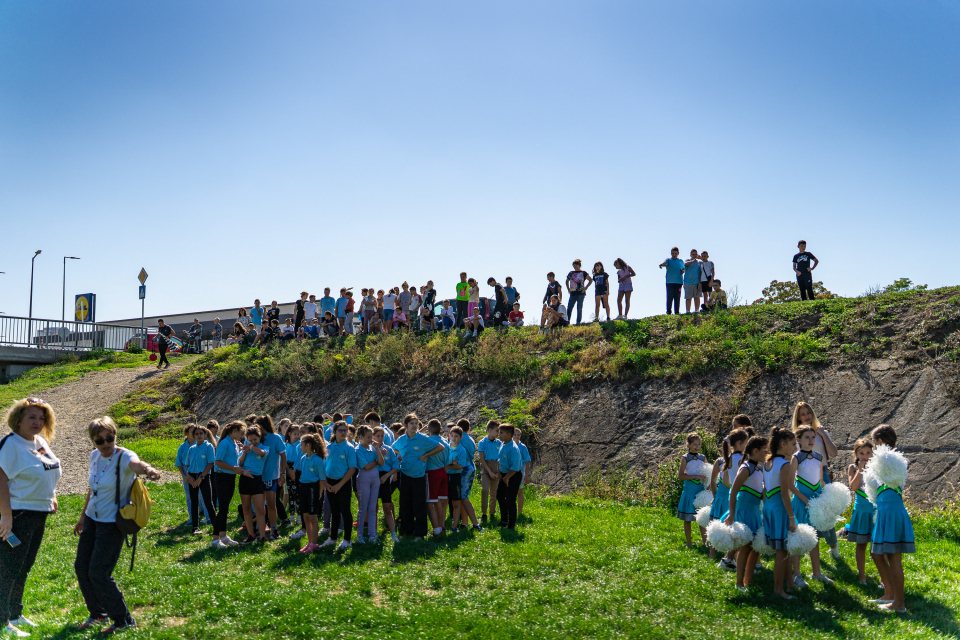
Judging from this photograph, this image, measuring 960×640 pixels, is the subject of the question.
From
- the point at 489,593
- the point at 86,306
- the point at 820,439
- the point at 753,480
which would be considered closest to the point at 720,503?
the point at 753,480

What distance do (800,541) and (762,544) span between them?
346 mm

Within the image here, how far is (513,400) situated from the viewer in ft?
53.4

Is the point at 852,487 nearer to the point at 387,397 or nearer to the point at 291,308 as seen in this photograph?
the point at 387,397

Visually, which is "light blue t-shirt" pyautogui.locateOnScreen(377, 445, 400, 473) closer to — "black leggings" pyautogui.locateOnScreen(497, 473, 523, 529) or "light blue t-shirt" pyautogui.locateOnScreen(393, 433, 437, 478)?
"light blue t-shirt" pyautogui.locateOnScreen(393, 433, 437, 478)

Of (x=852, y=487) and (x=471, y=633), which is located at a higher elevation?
(x=852, y=487)

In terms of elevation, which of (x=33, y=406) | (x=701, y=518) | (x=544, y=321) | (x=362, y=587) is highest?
(x=544, y=321)

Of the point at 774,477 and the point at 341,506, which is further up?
the point at 774,477

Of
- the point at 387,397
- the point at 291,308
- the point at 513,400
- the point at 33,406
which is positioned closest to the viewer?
the point at 33,406

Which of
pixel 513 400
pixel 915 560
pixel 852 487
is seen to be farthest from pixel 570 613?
pixel 513 400

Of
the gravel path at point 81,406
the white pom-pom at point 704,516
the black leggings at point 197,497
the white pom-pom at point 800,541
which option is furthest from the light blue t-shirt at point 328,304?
the white pom-pom at point 800,541

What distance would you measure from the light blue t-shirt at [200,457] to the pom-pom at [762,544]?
7.65 metres

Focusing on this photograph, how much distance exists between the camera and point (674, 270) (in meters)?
17.8

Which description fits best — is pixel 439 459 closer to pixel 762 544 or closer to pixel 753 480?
pixel 753 480

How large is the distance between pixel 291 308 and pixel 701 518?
32204 millimetres
